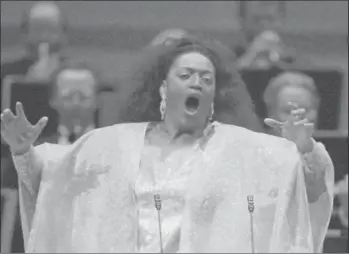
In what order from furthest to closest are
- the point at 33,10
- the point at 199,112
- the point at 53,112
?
the point at 33,10
the point at 53,112
the point at 199,112

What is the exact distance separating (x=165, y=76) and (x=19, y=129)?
1.69 ft

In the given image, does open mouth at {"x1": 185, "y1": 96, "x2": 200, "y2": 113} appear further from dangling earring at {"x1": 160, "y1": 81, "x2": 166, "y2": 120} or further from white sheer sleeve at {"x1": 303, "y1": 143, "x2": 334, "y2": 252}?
white sheer sleeve at {"x1": 303, "y1": 143, "x2": 334, "y2": 252}

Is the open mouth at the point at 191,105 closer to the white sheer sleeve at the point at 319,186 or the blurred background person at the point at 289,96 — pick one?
the white sheer sleeve at the point at 319,186

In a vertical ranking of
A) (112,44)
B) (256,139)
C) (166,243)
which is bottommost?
(166,243)

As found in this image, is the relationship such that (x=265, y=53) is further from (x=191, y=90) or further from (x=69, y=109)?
(x=191, y=90)

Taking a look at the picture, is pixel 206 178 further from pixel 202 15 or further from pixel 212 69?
pixel 202 15

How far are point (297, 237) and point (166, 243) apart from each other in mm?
339

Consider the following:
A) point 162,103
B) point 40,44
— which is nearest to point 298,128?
point 162,103

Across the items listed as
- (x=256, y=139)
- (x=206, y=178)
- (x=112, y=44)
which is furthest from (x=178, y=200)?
(x=112, y=44)

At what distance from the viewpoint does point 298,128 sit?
3.22 m

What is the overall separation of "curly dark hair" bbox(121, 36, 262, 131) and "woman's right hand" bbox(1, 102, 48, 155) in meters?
0.45

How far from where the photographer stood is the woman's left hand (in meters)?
3.21

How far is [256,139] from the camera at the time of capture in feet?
11.1

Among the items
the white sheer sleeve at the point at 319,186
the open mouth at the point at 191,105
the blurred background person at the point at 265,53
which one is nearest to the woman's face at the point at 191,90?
the open mouth at the point at 191,105
